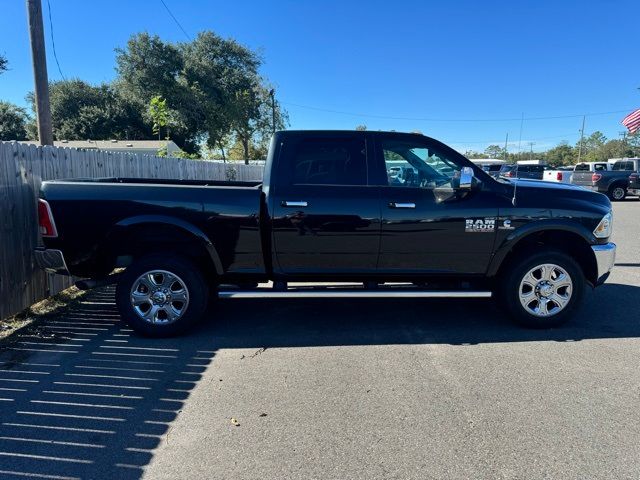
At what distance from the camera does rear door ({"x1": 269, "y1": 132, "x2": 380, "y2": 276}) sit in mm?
4699

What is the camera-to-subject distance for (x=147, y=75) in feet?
121

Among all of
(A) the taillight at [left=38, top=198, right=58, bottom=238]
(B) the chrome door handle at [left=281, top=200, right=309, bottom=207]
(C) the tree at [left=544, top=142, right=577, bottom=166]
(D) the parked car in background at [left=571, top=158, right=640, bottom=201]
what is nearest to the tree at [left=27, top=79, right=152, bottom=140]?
(D) the parked car in background at [left=571, top=158, right=640, bottom=201]

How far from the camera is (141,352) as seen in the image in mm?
4438

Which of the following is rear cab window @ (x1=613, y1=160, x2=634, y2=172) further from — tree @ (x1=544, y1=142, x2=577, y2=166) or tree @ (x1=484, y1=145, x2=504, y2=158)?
tree @ (x1=484, y1=145, x2=504, y2=158)

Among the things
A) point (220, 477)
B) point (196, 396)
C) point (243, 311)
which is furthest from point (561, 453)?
point (243, 311)

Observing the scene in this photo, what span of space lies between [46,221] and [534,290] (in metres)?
5.08

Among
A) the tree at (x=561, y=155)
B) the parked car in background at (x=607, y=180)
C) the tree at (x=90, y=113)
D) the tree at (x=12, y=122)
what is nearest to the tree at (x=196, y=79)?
the tree at (x=90, y=113)

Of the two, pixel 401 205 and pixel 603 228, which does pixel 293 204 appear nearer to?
pixel 401 205

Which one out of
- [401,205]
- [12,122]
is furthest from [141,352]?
[12,122]

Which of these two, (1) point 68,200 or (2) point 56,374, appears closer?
(2) point 56,374

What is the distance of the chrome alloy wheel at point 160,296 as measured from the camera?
4.70m

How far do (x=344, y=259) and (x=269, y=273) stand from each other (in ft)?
2.66

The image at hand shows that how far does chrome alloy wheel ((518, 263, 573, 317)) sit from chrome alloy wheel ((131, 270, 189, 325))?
141 inches

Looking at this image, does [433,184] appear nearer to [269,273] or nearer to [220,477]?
[269,273]
